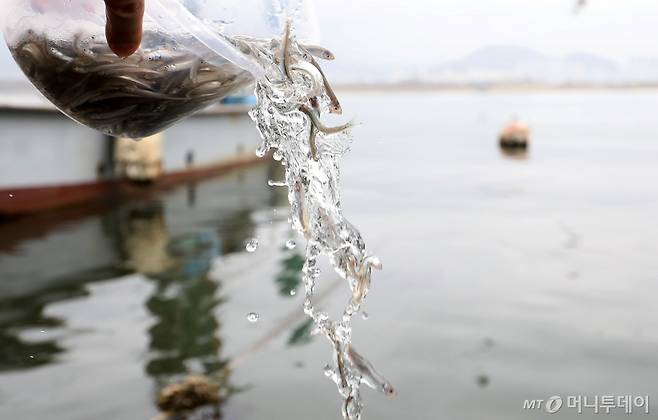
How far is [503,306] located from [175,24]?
203 inches

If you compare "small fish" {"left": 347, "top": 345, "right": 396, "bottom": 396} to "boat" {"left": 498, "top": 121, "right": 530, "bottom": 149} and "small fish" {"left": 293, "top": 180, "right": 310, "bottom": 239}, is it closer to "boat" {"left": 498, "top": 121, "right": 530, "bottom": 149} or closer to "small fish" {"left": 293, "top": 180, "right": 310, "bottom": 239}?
"small fish" {"left": 293, "top": 180, "right": 310, "bottom": 239}

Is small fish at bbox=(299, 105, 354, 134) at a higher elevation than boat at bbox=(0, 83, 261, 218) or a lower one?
higher

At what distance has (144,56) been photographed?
4.08 ft

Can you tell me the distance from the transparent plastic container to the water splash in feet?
0.15

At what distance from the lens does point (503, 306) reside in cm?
601

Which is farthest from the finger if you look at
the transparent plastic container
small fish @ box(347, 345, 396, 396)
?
small fish @ box(347, 345, 396, 396)

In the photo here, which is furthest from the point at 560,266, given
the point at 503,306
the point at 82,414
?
the point at 82,414

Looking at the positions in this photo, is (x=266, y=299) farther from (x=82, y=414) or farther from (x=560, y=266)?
(x=560, y=266)

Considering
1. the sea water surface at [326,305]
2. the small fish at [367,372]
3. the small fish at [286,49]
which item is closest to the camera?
the small fish at [286,49]

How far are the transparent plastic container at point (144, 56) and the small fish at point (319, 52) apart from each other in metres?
0.02

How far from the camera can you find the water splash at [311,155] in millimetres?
1444

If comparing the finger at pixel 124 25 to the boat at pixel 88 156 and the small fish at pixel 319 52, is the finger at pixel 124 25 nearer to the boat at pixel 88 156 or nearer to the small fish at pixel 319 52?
the small fish at pixel 319 52

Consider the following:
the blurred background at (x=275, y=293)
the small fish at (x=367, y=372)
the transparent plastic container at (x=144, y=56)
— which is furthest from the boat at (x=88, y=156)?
the transparent plastic container at (x=144, y=56)

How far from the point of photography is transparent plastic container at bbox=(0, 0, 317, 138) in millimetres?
1222
